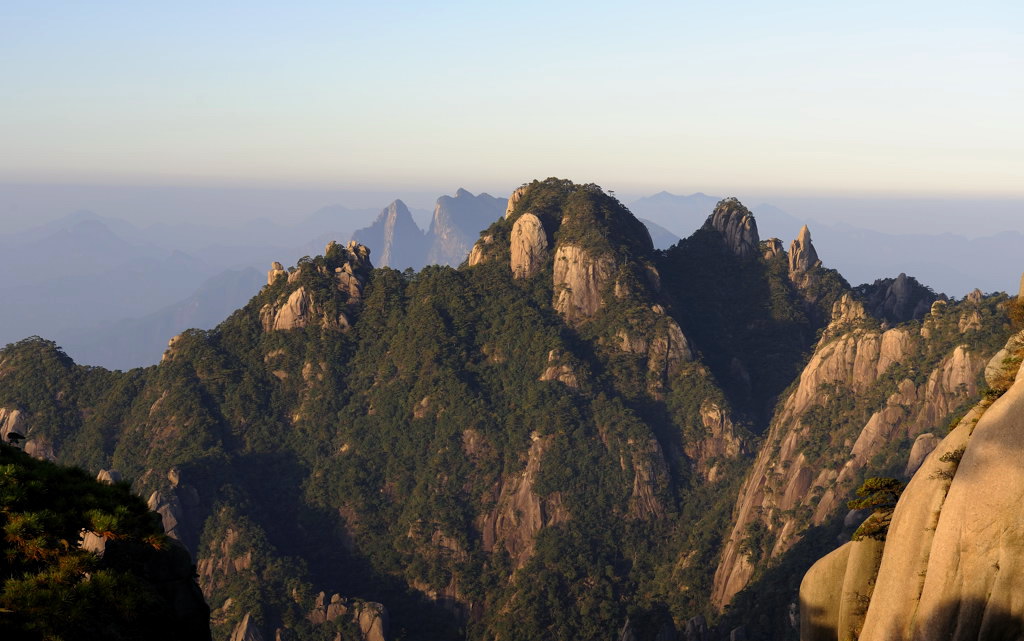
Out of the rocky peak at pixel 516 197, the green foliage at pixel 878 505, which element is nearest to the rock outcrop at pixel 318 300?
the rocky peak at pixel 516 197

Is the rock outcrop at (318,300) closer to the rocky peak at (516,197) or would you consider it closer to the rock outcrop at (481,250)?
the rock outcrop at (481,250)

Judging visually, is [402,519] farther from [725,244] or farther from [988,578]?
[988,578]

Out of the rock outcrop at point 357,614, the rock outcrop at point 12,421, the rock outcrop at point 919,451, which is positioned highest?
the rock outcrop at point 919,451

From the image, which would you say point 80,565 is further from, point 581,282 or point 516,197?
point 516,197

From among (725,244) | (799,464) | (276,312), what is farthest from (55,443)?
(725,244)

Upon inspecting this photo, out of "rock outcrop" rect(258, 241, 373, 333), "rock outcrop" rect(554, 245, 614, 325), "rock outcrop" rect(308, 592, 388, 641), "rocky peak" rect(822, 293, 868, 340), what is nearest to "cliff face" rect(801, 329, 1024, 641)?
"rock outcrop" rect(308, 592, 388, 641)

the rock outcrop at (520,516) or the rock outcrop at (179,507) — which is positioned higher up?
the rock outcrop at (179,507)

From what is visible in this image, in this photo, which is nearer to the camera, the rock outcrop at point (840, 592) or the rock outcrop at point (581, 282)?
the rock outcrop at point (840, 592)
